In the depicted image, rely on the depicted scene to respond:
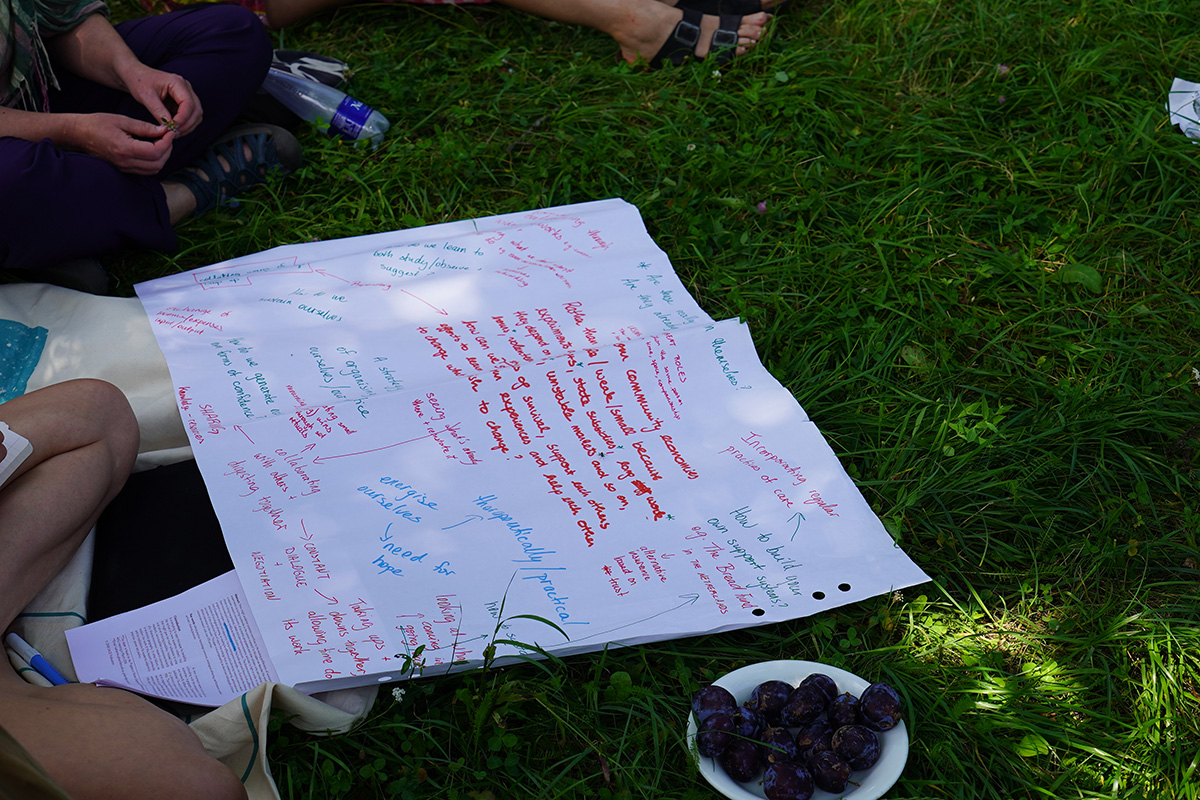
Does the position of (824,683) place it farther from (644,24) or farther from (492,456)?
(644,24)

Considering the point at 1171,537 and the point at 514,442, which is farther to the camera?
the point at 514,442

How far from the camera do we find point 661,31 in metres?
2.71

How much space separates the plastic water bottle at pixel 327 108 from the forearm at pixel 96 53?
0.41 metres

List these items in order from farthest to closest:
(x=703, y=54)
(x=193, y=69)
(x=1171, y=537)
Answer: (x=703, y=54) < (x=193, y=69) < (x=1171, y=537)

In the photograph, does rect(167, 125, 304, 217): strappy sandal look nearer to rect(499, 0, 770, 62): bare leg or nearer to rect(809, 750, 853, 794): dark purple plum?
rect(499, 0, 770, 62): bare leg

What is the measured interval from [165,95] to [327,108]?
18.6 inches

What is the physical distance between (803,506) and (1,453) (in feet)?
4.18

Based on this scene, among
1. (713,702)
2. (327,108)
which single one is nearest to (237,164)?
(327,108)

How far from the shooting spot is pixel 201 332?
2.00m

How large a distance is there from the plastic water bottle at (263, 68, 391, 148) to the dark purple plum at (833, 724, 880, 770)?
195 centimetres

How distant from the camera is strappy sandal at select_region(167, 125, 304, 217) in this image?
2.34 metres

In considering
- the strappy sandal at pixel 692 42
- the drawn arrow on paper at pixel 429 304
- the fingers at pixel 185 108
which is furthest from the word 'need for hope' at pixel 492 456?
the strappy sandal at pixel 692 42

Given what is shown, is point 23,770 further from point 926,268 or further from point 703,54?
point 703,54

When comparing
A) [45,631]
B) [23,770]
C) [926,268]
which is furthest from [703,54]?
[23,770]
